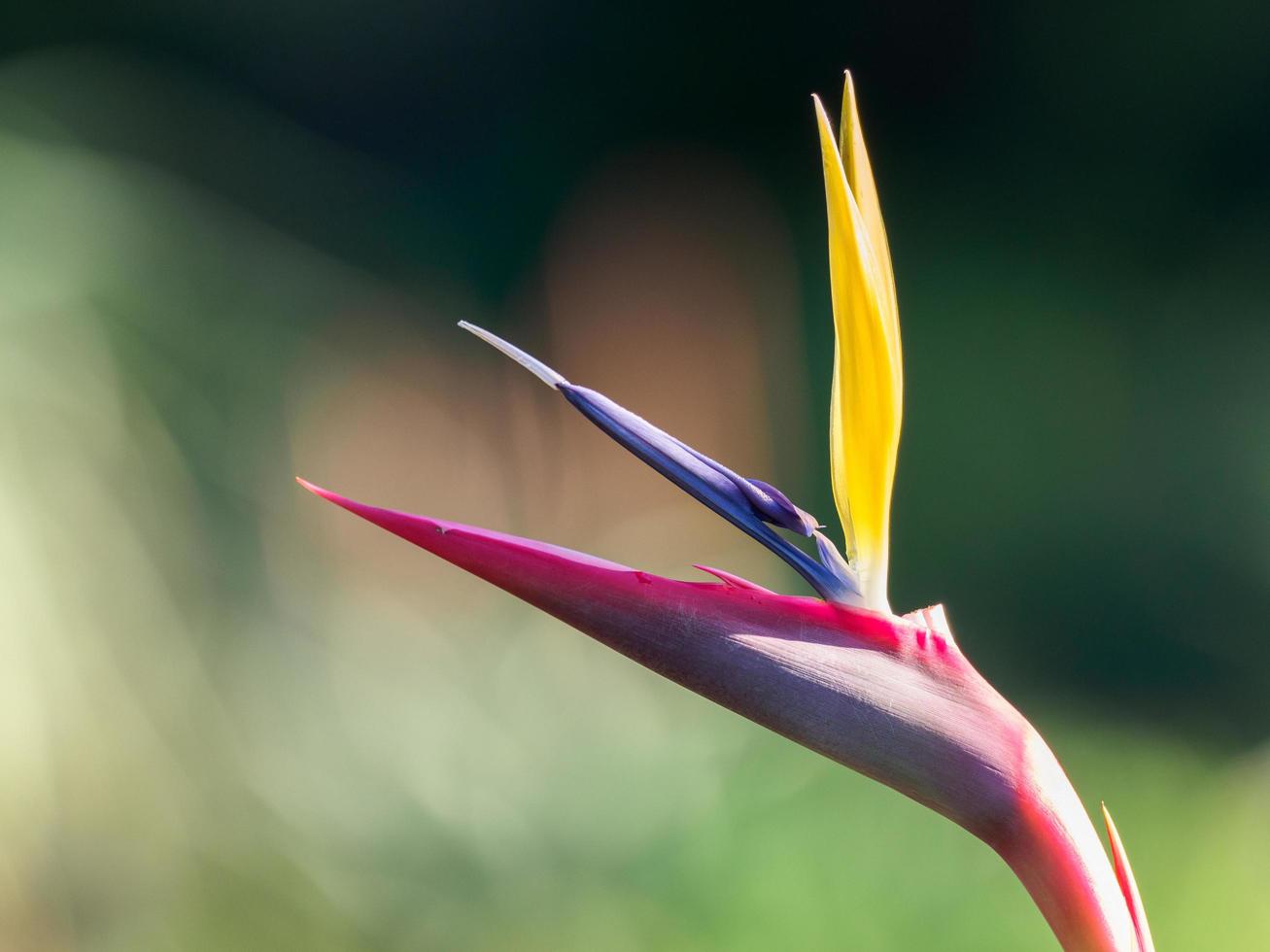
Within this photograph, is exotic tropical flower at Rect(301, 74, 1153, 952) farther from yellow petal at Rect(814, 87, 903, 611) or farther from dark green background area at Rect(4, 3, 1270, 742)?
dark green background area at Rect(4, 3, 1270, 742)

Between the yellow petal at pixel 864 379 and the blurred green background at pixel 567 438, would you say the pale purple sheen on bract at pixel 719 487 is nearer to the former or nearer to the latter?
the yellow petal at pixel 864 379

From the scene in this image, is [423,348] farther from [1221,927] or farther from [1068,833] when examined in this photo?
[1068,833]

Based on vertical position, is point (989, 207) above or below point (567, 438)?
above

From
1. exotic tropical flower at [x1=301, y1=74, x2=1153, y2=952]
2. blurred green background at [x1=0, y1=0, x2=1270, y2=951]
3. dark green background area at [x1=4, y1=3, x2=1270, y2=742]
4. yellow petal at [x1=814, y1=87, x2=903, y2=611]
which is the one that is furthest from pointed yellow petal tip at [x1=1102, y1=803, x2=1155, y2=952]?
dark green background area at [x1=4, y1=3, x2=1270, y2=742]

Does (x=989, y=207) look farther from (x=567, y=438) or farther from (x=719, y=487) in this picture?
(x=719, y=487)

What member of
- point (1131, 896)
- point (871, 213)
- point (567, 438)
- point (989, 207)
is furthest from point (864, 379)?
point (989, 207)

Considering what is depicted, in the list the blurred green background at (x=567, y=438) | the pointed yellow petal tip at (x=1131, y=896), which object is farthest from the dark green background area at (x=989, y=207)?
the pointed yellow petal tip at (x=1131, y=896)

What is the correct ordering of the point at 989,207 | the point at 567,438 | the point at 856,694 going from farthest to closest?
the point at 989,207 → the point at 567,438 → the point at 856,694
